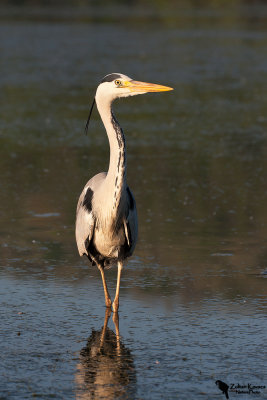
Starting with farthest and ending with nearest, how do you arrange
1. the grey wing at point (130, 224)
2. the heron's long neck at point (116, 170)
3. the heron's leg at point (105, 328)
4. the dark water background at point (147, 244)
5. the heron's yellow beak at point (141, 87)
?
1. the heron's yellow beak at point (141, 87)
2. the grey wing at point (130, 224)
3. the heron's long neck at point (116, 170)
4. the heron's leg at point (105, 328)
5. the dark water background at point (147, 244)

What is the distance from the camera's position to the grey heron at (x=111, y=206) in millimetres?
6816

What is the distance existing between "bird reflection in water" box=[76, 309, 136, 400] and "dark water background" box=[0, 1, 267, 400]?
0.05ft

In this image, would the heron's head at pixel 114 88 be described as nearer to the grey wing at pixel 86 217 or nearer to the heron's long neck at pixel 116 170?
the heron's long neck at pixel 116 170

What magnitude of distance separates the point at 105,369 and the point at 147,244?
3.49 metres

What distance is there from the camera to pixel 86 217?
278 inches

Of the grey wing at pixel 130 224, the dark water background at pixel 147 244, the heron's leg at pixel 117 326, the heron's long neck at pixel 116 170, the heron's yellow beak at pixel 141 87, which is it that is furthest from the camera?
the heron's yellow beak at pixel 141 87

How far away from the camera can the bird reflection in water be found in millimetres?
5172

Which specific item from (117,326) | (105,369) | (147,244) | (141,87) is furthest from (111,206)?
(147,244)

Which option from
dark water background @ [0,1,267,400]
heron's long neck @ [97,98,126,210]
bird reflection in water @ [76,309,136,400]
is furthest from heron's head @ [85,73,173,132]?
bird reflection in water @ [76,309,136,400]

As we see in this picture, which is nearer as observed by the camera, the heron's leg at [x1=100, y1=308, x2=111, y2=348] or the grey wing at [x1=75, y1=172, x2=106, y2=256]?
the heron's leg at [x1=100, y1=308, x2=111, y2=348]

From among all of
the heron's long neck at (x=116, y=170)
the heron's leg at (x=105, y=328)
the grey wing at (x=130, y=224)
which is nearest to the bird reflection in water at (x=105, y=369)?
the heron's leg at (x=105, y=328)

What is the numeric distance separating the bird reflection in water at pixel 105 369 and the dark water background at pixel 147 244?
14 millimetres

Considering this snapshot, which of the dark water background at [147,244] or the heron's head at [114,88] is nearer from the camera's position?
the dark water background at [147,244]

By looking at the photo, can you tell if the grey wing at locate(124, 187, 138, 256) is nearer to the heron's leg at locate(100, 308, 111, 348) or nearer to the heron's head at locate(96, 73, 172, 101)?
the heron's leg at locate(100, 308, 111, 348)
